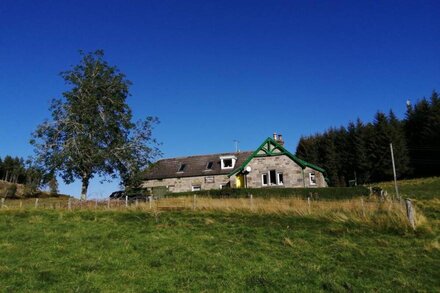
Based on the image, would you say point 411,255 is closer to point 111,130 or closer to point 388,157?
point 111,130

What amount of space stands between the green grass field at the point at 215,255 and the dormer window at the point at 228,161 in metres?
32.3

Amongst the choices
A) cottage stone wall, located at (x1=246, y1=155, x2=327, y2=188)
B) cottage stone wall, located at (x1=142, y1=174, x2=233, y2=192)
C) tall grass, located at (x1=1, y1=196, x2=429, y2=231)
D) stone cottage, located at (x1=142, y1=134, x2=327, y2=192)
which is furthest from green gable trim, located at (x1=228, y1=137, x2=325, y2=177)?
tall grass, located at (x1=1, y1=196, x2=429, y2=231)

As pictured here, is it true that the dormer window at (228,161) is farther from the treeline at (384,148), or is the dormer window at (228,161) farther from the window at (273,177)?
the treeline at (384,148)

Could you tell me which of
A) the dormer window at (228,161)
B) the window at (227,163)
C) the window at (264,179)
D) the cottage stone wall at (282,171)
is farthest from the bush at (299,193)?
the window at (227,163)

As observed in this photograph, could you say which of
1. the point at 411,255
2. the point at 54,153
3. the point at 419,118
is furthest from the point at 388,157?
the point at 411,255

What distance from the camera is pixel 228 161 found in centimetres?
5444

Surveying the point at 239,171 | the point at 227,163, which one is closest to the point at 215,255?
the point at 239,171

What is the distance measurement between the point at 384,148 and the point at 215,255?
240ft

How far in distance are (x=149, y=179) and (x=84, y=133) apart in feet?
56.3

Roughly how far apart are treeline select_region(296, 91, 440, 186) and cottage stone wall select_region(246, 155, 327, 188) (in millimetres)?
29336

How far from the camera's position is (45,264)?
12078mm

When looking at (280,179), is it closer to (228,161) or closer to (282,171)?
(282,171)

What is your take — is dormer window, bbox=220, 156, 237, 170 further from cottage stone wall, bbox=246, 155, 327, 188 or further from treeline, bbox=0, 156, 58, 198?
treeline, bbox=0, 156, 58, 198

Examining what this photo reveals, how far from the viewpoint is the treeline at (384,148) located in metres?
75.9
